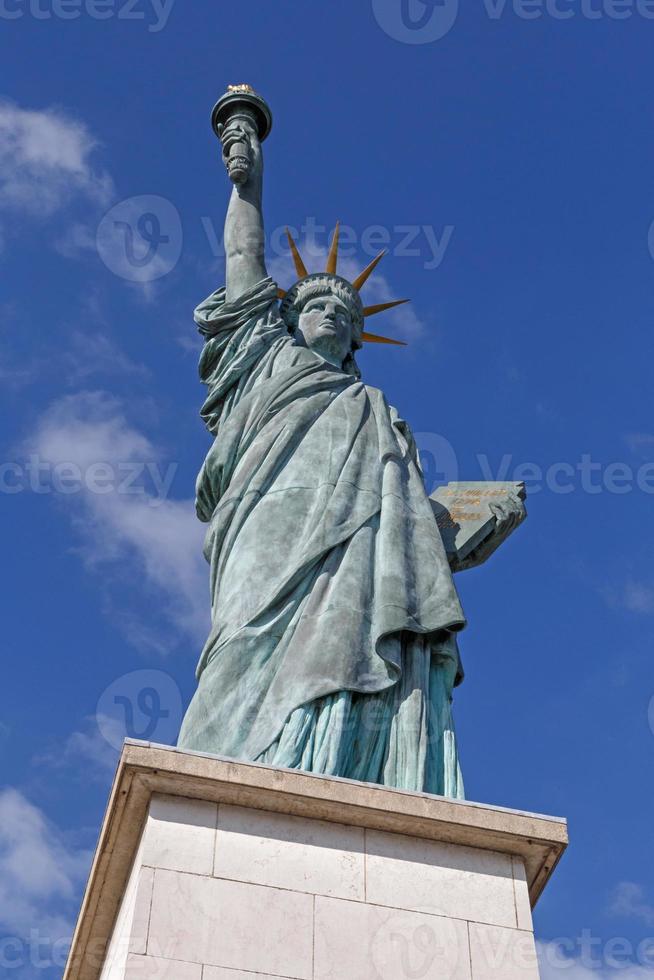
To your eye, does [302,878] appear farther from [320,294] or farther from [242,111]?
[242,111]

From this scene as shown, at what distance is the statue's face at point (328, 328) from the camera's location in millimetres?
13656

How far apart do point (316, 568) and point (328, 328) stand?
336 cm

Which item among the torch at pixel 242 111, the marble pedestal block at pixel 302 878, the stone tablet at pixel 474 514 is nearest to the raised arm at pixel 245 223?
the torch at pixel 242 111

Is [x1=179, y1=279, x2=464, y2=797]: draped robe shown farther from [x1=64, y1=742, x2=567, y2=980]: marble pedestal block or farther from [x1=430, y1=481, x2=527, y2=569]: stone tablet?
[x1=64, y1=742, x2=567, y2=980]: marble pedestal block

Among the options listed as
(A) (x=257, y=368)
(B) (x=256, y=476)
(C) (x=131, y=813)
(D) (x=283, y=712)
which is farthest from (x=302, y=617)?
(A) (x=257, y=368)

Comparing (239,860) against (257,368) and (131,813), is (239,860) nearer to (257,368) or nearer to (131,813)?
(131,813)

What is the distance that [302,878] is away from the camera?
8648mm

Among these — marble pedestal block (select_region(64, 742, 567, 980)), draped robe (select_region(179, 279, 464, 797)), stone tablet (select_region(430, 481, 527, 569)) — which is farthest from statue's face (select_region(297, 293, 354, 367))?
marble pedestal block (select_region(64, 742, 567, 980))

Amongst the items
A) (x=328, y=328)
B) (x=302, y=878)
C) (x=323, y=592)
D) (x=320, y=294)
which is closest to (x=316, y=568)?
(x=323, y=592)

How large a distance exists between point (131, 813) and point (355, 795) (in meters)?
1.31

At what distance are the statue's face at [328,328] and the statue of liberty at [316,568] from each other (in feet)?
0.06

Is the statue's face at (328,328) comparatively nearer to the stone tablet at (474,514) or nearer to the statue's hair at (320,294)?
the statue's hair at (320,294)

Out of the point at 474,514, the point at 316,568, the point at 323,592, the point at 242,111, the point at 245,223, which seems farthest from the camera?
the point at 242,111

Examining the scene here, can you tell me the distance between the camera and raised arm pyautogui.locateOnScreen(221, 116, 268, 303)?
46.4 feet
